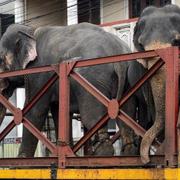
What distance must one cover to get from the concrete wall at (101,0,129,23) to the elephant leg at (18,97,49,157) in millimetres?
8821

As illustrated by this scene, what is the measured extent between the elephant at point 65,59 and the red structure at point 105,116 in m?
0.79

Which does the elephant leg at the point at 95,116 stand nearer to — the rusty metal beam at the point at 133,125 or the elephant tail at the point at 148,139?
the rusty metal beam at the point at 133,125

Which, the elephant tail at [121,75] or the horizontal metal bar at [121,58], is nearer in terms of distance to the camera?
the horizontal metal bar at [121,58]

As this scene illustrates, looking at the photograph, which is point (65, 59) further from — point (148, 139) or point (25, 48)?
point (148, 139)

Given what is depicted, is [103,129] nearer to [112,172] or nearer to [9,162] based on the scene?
[9,162]

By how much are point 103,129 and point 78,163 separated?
786 mm

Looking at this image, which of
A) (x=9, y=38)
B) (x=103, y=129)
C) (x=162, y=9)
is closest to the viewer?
(x=162, y=9)

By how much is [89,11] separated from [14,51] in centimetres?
991

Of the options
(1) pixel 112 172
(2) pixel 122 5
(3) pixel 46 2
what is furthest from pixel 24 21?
(1) pixel 112 172

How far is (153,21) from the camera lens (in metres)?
4.65

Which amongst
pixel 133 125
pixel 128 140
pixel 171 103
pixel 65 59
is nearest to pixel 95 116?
pixel 128 140

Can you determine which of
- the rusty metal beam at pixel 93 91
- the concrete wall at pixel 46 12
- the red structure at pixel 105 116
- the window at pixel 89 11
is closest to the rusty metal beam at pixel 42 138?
the red structure at pixel 105 116

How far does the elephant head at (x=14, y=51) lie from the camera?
6176mm

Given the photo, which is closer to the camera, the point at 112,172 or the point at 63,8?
the point at 112,172
